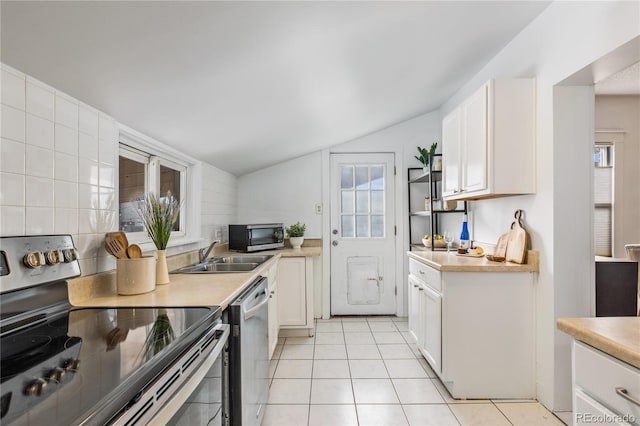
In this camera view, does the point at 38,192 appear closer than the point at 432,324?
Yes

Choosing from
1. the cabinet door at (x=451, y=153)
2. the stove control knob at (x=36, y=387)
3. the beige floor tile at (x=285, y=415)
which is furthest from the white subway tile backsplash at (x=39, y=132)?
the cabinet door at (x=451, y=153)

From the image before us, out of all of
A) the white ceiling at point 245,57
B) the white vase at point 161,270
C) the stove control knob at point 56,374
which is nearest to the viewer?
the stove control knob at point 56,374

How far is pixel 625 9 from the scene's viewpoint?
1419 millimetres

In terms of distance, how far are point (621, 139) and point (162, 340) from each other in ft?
13.5

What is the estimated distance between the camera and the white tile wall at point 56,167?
3.41ft

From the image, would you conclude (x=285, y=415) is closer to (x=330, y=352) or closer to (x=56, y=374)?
(x=330, y=352)

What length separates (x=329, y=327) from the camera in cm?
349

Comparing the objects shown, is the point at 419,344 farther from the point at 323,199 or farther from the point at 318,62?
the point at 318,62

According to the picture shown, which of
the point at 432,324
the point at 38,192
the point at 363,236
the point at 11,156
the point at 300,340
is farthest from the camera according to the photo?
the point at 363,236

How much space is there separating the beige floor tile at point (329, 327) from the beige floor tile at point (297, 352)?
44 centimetres

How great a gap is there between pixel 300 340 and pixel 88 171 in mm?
2365

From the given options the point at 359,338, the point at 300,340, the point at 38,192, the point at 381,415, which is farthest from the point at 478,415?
the point at 38,192

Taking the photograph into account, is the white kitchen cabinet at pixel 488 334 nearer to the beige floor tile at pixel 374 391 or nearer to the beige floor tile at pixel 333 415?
the beige floor tile at pixel 374 391

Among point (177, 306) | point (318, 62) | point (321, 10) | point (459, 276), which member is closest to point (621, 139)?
point (459, 276)
